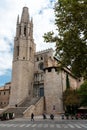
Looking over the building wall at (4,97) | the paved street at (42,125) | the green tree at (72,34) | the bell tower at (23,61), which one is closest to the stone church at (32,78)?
the bell tower at (23,61)

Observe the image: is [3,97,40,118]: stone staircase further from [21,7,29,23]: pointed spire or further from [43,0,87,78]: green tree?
[43,0,87,78]: green tree

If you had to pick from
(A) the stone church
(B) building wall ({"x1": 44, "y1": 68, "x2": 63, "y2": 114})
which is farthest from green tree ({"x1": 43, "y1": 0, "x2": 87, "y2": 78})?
(B) building wall ({"x1": 44, "y1": 68, "x2": 63, "y2": 114})

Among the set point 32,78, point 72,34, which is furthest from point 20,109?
point 72,34

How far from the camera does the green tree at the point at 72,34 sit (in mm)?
14016

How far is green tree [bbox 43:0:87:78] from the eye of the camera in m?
14.0

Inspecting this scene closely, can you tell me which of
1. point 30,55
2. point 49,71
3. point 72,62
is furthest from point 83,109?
point 72,62

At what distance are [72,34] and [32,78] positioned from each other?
52785mm

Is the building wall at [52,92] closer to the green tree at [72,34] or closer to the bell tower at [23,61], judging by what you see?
the bell tower at [23,61]

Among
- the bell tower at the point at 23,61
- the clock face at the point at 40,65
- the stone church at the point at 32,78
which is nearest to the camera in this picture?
the stone church at the point at 32,78

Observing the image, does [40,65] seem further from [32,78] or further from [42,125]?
[42,125]

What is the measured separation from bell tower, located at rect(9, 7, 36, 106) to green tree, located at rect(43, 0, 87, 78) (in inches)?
1795

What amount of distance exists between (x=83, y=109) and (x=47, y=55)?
22521 mm

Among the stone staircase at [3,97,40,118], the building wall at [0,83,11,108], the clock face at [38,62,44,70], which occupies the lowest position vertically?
the stone staircase at [3,97,40,118]

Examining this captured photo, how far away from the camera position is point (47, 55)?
2741 inches
